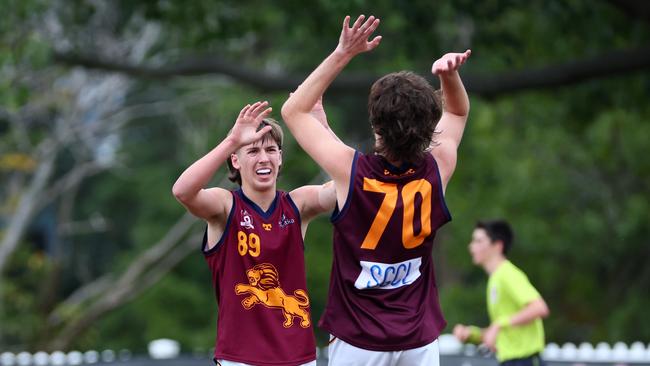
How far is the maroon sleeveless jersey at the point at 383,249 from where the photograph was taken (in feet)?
15.9

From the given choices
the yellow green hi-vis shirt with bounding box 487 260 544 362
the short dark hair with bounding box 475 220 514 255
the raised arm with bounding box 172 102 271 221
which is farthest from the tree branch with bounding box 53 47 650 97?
the raised arm with bounding box 172 102 271 221

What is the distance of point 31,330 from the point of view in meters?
20.7

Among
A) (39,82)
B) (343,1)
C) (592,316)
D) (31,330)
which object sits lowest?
(592,316)

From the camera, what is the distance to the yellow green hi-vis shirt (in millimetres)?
8164

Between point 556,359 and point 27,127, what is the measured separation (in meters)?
13.4

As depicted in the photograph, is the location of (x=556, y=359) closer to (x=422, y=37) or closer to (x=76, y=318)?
(x=422, y=37)

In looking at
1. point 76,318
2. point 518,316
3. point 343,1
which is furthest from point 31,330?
point 518,316

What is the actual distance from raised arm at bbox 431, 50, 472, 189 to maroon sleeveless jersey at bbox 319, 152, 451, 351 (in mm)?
74

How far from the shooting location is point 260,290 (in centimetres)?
531

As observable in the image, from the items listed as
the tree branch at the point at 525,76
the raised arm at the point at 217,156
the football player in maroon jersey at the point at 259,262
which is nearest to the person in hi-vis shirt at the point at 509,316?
the football player in maroon jersey at the point at 259,262

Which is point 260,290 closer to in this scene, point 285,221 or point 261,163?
point 285,221

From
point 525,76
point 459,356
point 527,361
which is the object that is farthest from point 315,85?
point 525,76

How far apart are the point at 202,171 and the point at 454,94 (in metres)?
1.07

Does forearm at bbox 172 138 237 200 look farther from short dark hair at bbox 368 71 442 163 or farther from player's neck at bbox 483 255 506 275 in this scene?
player's neck at bbox 483 255 506 275
